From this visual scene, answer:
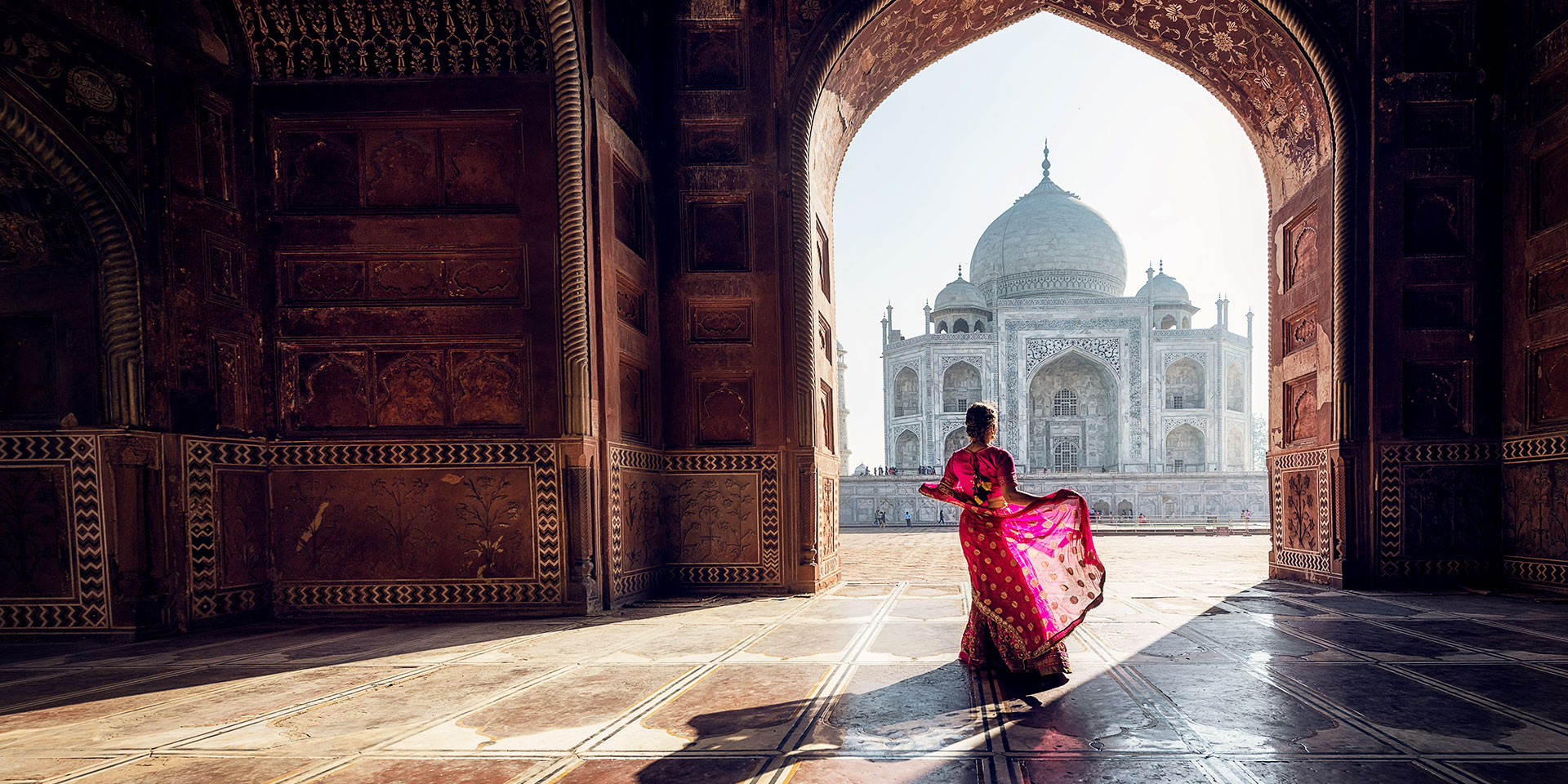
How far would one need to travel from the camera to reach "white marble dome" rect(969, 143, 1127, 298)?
122 feet

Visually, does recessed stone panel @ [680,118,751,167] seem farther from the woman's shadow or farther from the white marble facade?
the white marble facade

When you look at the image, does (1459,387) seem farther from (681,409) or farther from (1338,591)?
(681,409)

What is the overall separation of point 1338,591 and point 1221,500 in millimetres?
21505

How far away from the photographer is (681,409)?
6.98m

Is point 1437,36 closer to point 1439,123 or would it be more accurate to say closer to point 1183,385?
point 1439,123

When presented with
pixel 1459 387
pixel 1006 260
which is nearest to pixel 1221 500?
pixel 1006 260

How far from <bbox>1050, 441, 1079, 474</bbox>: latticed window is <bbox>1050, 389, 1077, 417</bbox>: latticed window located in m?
1.35

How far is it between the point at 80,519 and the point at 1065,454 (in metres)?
35.8

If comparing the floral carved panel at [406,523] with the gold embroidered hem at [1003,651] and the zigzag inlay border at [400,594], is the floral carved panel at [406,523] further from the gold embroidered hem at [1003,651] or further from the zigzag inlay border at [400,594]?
the gold embroidered hem at [1003,651]

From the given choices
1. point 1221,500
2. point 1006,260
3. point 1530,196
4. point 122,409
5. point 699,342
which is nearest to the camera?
point 122,409

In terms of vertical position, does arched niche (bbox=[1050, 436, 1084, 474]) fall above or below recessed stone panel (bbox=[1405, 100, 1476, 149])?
below

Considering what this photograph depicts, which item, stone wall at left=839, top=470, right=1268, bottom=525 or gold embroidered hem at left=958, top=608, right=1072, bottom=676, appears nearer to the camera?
gold embroidered hem at left=958, top=608, right=1072, bottom=676

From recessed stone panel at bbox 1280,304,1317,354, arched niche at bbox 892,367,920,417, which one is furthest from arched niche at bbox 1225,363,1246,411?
recessed stone panel at bbox 1280,304,1317,354

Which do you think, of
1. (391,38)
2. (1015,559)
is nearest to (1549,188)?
(1015,559)
